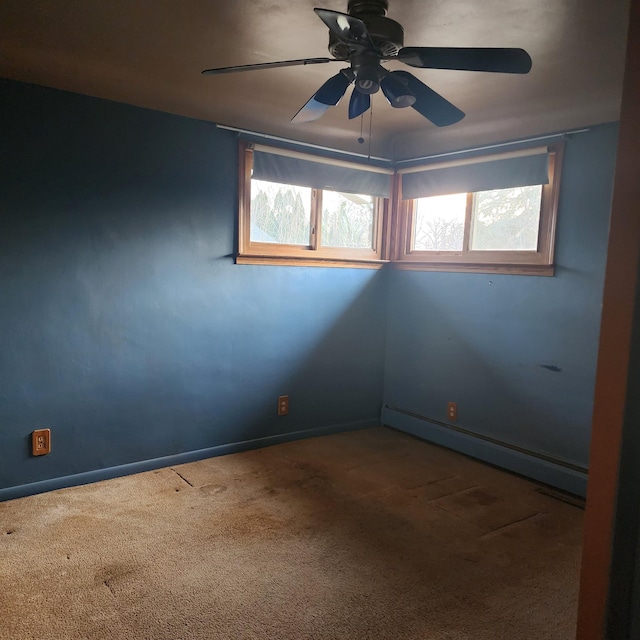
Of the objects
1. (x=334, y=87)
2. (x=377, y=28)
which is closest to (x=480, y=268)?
(x=334, y=87)

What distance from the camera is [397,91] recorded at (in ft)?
6.64

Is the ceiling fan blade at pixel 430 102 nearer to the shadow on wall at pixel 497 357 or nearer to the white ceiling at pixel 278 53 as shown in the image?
the white ceiling at pixel 278 53

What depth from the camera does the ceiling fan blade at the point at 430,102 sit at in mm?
1970

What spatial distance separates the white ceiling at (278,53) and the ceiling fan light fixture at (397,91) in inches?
8.8

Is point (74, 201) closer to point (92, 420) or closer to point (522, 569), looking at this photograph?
point (92, 420)

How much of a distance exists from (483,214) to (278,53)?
6.41 ft

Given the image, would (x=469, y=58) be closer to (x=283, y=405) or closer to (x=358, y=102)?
(x=358, y=102)

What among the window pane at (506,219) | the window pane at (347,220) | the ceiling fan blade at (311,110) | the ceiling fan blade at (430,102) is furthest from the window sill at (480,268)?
the ceiling fan blade at (311,110)

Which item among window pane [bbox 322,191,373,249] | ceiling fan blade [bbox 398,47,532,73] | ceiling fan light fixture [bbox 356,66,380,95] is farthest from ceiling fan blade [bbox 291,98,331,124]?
window pane [bbox 322,191,373,249]

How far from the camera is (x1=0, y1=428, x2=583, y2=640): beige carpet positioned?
1903 mm

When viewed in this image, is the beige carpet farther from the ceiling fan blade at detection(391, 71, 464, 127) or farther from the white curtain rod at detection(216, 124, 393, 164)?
the white curtain rod at detection(216, 124, 393, 164)

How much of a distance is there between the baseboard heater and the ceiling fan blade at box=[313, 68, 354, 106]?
2.52m

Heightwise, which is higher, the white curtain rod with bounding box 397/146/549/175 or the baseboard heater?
the white curtain rod with bounding box 397/146/549/175

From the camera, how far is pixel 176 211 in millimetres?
3230
